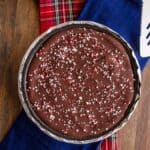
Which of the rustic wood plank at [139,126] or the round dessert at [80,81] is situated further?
the rustic wood plank at [139,126]

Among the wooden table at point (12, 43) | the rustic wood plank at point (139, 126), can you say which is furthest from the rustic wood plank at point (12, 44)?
the rustic wood plank at point (139, 126)

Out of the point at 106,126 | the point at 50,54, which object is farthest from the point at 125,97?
the point at 50,54

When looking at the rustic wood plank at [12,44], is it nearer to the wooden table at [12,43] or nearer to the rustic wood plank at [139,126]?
the wooden table at [12,43]

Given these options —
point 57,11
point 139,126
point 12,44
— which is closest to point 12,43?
point 12,44

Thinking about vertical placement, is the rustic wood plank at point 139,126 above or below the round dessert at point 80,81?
below

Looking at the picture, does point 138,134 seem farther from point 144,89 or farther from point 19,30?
point 19,30

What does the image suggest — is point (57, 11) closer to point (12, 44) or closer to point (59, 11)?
point (59, 11)

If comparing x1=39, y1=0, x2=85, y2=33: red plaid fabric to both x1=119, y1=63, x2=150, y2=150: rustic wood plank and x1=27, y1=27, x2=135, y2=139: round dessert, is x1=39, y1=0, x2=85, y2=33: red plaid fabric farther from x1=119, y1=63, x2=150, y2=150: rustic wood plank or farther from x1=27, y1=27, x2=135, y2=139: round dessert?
x1=119, y1=63, x2=150, y2=150: rustic wood plank
